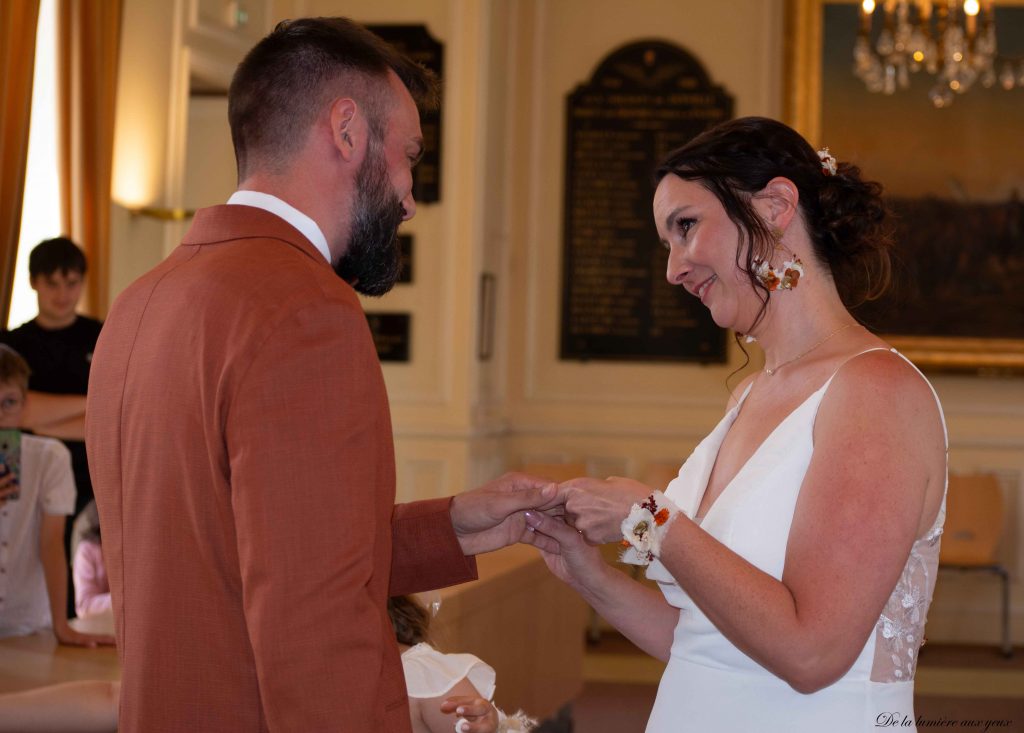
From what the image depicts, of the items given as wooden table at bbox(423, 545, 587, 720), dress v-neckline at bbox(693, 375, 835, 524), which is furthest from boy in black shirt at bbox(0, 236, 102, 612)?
dress v-neckline at bbox(693, 375, 835, 524)

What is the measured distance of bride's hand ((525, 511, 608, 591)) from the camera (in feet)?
7.55

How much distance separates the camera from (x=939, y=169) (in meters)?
7.73

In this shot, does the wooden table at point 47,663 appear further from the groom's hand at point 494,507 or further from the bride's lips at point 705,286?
the bride's lips at point 705,286

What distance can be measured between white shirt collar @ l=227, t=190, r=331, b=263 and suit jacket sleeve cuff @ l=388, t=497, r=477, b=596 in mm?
629

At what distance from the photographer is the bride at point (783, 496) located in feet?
5.93

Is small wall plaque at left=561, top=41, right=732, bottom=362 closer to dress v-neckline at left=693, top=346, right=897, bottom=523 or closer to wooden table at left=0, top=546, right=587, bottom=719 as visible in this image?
wooden table at left=0, top=546, right=587, bottom=719

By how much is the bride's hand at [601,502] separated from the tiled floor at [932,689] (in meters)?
3.82

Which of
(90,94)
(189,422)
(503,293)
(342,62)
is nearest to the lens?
(189,422)

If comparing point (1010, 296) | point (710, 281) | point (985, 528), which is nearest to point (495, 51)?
point (1010, 296)

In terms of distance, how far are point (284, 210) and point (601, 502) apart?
2.35 ft

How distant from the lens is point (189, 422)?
150cm

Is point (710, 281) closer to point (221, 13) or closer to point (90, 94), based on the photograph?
point (90, 94)

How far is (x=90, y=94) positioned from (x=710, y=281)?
4.41m

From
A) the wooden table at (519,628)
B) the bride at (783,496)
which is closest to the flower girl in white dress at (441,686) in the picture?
the bride at (783,496)
